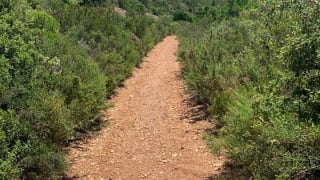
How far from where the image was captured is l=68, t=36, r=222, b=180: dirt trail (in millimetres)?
8148

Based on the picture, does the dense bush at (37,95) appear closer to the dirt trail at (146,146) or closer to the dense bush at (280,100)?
the dirt trail at (146,146)

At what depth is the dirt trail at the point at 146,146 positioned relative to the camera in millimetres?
8148

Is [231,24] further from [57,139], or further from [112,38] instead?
[57,139]

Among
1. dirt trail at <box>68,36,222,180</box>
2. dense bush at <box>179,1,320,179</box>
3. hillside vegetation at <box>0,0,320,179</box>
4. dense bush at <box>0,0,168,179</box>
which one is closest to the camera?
dense bush at <box>179,1,320,179</box>

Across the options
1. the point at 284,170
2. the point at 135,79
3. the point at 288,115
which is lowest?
the point at 135,79

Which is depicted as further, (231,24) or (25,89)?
(231,24)

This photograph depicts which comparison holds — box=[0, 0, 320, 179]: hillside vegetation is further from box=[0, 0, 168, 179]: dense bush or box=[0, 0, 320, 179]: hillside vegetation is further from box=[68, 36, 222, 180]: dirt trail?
box=[68, 36, 222, 180]: dirt trail

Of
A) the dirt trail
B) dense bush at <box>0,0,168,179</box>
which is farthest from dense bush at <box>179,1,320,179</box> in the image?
dense bush at <box>0,0,168,179</box>

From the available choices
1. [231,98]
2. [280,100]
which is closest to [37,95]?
[280,100]

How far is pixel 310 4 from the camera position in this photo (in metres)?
6.02

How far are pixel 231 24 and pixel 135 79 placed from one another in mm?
4938

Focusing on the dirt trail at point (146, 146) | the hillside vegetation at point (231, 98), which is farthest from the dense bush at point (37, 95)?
the dirt trail at point (146, 146)

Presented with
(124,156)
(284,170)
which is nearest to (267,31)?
(284,170)

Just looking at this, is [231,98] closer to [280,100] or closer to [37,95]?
[280,100]
